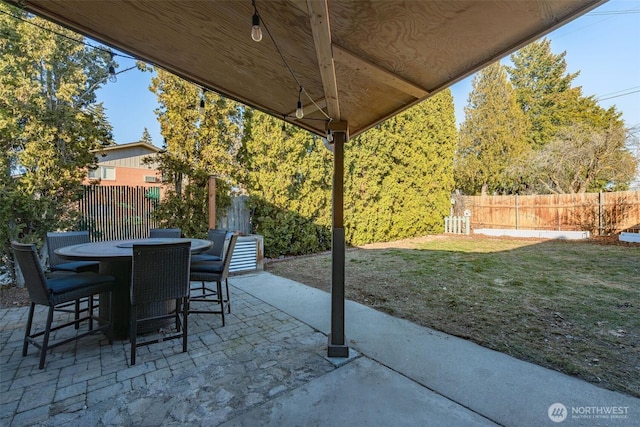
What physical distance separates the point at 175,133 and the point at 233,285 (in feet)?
9.30

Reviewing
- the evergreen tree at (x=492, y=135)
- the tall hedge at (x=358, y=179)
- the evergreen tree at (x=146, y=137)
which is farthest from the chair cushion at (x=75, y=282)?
the evergreen tree at (x=492, y=135)

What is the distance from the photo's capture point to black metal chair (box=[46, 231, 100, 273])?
117 inches

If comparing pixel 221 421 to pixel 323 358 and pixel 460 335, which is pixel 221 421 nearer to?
pixel 323 358

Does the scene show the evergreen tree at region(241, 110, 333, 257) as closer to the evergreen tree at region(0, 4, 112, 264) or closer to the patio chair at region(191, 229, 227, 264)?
the patio chair at region(191, 229, 227, 264)

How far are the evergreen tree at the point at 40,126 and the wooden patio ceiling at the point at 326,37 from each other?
2998 millimetres

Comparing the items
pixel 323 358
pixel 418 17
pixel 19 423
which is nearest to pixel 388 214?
pixel 323 358

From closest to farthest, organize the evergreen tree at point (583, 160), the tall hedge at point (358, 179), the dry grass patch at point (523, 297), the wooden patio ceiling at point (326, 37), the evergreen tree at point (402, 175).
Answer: the wooden patio ceiling at point (326, 37)
the dry grass patch at point (523, 297)
the tall hedge at point (358, 179)
the evergreen tree at point (402, 175)
the evergreen tree at point (583, 160)

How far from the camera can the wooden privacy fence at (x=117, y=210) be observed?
483cm

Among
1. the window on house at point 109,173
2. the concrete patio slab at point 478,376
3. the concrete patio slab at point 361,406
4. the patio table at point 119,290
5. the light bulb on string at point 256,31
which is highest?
the window on house at point 109,173

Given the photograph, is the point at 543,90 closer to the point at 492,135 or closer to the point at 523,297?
the point at 492,135

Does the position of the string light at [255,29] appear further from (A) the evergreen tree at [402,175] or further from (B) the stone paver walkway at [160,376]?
(A) the evergreen tree at [402,175]

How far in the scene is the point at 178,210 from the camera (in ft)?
17.4

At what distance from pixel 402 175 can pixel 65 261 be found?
8.49 meters

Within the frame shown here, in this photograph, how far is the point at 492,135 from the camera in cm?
1631
